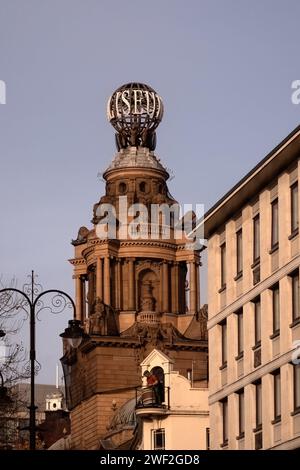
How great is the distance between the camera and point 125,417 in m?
140

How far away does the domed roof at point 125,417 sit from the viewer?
138m

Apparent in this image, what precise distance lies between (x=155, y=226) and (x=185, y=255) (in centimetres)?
341

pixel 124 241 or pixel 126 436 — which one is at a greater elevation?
pixel 124 241

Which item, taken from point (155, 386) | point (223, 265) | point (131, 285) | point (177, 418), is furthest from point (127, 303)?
point (223, 265)

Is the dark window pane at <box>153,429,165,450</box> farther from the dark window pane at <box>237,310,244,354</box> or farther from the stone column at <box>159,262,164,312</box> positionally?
the stone column at <box>159,262,164,312</box>

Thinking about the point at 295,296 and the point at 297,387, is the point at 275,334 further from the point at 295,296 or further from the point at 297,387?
the point at 297,387

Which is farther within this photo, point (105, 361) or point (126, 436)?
point (105, 361)

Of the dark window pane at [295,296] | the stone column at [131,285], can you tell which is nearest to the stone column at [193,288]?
the stone column at [131,285]

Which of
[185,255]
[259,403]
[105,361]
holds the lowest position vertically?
[259,403]

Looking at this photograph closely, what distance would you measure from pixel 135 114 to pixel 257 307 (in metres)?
92.9

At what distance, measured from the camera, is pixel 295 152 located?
Result: 6838cm
